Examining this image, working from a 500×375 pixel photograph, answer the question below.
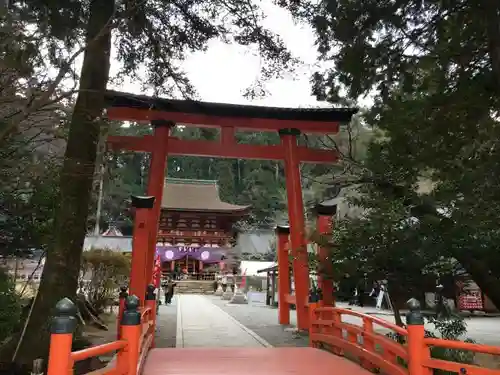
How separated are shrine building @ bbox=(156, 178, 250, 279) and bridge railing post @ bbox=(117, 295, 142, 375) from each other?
98.7ft

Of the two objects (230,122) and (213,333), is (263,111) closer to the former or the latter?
(230,122)

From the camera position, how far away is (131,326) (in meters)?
4.19

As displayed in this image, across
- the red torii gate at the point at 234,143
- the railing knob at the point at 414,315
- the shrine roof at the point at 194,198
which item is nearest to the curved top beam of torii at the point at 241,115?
the red torii gate at the point at 234,143

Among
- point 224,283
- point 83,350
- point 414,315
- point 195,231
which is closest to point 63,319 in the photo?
point 83,350

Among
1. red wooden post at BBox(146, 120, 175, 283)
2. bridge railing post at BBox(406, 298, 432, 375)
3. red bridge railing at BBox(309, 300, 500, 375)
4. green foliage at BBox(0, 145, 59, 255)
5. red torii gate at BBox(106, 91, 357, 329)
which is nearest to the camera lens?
red bridge railing at BBox(309, 300, 500, 375)

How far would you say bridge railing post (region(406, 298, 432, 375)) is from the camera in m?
4.07

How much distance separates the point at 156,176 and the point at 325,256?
166 inches

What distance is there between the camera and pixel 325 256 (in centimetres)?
854

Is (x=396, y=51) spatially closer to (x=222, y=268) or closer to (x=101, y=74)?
(x=101, y=74)

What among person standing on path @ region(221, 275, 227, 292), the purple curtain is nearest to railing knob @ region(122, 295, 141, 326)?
person standing on path @ region(221, 275, 227, 292)

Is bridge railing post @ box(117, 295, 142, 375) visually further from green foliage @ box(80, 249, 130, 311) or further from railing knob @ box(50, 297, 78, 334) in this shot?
green foliage @ box(80, 249, 130, 311)

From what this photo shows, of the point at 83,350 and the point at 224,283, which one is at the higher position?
the point at 224,283

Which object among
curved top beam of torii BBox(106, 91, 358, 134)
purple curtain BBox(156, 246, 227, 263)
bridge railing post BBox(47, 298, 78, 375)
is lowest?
bridge railing post BBox(47, 298, 78, 375)

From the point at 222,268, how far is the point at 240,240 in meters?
6.58
